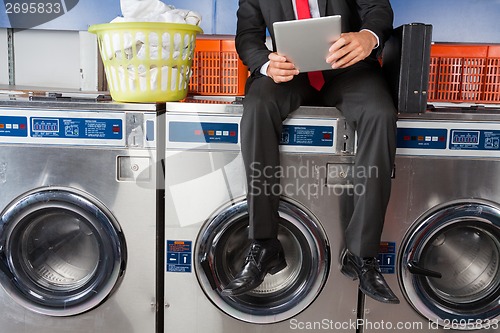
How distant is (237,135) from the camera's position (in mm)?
1812

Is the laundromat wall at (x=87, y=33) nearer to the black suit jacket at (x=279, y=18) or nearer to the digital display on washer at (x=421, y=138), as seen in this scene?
the black suit jacket at (x=279, y=18)

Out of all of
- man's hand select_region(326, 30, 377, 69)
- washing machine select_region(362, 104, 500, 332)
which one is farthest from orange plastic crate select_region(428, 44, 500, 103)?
man's hand select_region(326, 30, 377, 69)

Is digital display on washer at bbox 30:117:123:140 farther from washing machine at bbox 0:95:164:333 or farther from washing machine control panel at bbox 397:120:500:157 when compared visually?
washing machine control panel at bbox 397:120:500:157

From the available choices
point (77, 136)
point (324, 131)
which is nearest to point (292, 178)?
point (324, 131)

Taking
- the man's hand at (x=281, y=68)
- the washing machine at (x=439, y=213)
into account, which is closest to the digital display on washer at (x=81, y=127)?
the man's hand at (x=281, y=68)

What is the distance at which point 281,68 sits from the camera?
1687mm

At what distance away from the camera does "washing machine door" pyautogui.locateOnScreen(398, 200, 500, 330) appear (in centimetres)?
183

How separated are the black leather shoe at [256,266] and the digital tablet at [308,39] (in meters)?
0.61

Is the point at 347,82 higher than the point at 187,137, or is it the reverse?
the point at 347,82

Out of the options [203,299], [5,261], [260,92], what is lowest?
[203,299]

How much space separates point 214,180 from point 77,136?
0.50 metres

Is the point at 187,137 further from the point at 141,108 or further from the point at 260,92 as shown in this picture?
the point at 260,92

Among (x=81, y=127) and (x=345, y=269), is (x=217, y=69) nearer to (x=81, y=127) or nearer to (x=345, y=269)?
(x=81, y=127)

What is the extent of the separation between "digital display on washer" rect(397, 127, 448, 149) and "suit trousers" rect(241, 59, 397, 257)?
0.14m
